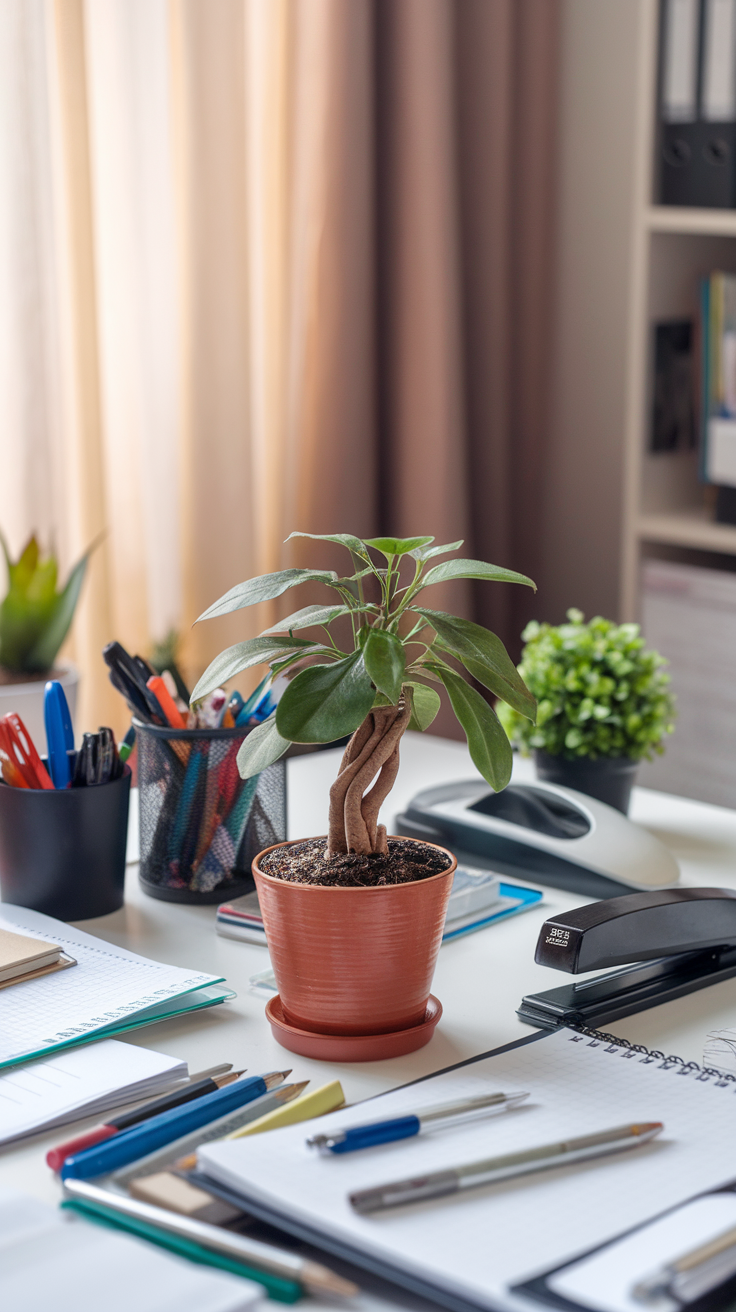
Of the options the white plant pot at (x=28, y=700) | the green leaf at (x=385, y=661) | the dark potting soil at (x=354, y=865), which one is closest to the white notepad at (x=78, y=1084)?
the dark potting soil at (x=354, y=865)

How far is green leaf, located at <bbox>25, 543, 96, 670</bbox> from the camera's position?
1.72 meters

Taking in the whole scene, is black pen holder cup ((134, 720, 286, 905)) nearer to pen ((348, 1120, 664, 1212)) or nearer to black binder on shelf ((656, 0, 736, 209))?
pen ((348, 1120, 664, 1212))

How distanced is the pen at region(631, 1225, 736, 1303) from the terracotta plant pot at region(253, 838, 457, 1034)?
23cm

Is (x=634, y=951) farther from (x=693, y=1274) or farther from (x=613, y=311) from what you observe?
(x=613, y=311)

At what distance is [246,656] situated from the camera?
687 mm

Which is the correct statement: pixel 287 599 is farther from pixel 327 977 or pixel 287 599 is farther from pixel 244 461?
pixel 327 977

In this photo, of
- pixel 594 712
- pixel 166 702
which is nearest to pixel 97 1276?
pixel 166 702

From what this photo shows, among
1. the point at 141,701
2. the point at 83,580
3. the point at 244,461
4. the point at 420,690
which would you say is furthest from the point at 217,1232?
the point at 244,461

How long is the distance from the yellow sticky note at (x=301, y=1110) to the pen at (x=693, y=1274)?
0.57ft

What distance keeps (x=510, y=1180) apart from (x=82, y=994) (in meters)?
0.29

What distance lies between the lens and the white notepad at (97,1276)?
48 cm

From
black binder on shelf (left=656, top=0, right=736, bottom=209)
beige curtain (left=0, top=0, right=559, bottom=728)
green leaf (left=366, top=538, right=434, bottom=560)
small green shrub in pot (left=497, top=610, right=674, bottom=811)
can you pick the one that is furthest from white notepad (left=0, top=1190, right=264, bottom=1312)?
black binder on shelf (left=656, top=0, right=736, bottom=209)

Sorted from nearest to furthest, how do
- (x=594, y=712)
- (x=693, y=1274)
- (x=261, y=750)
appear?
(x=693, y=1274)
(x=261, y=750)
(x=594, y=712)

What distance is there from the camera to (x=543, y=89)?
7.49ft
